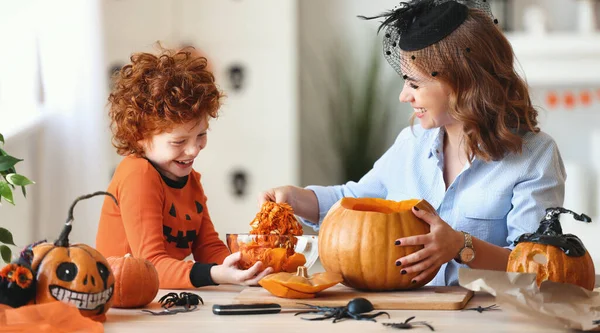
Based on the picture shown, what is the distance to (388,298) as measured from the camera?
152 centimetres

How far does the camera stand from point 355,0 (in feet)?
16.6

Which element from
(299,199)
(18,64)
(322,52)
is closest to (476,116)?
(299,199)

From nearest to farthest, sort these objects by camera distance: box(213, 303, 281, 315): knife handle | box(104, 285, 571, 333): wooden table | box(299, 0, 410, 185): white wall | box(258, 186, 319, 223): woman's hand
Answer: box(104, 285, 571, 333): wooden table → box(213, 303, 281, 315): knife handle → box(258, 186, 319, 223): woman's hand → box(299, 0, 410, 185): white wall

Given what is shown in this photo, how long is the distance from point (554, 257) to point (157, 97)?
35.7 inches

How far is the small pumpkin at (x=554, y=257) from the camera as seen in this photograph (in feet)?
4.89

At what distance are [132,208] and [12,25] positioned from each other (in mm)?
1869

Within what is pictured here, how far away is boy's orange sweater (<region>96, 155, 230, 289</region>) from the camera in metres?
1.72

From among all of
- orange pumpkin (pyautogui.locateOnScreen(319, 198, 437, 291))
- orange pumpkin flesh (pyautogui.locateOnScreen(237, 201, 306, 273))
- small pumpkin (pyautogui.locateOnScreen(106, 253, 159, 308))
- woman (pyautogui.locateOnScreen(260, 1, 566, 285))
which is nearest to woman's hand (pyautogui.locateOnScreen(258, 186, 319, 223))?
woman (pyautogui.locateOnScreen(260, 1, 566, 285))

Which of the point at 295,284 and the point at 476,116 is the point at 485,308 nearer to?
the point at 295,284

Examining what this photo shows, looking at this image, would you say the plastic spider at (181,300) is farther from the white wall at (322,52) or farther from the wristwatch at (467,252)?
the white wall at (322,52)

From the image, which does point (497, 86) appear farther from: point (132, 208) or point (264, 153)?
point (264, 153)

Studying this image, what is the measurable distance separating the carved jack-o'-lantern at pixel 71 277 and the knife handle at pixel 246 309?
0.64 feet

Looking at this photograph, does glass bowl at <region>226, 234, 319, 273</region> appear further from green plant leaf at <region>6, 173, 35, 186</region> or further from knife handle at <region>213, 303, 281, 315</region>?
green plant leaf at <region>6, 173, 35, 186</region>

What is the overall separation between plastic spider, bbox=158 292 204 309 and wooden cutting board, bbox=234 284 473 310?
0.07 metres
